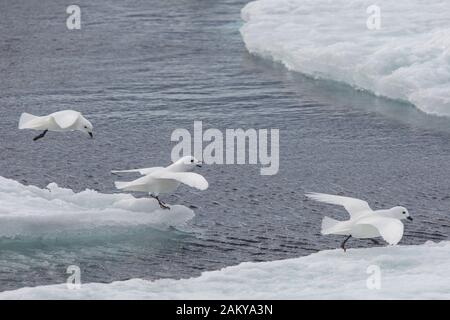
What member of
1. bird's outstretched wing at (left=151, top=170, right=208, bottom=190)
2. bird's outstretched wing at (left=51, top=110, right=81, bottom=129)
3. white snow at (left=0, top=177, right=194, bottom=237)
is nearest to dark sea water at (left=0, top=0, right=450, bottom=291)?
white snow at (left=0, top=177, right=194, bottom=237)

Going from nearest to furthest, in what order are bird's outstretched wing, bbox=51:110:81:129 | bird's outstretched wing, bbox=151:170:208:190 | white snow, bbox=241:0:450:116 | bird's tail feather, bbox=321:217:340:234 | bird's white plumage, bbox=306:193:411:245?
bird's white plumage, bbox=306:193:411:245, bird's outstretched wing, bbox=151:170:208:190, bird's tail feather, bbox=321:217:340:234, bird's outstretched wing, bbox=51:110:81:129, white snow, bbox=241:0:450:116

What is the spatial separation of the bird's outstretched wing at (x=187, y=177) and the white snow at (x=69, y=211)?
41cm

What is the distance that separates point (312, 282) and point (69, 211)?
3261 mm

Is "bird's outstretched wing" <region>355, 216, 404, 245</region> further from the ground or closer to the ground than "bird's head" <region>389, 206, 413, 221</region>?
closer to the ground

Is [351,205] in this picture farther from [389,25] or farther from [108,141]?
[389,25]

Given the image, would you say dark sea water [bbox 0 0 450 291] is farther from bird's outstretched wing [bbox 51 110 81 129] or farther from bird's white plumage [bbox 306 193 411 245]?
bird's outstretched wing [bbox 51 110 81 129]

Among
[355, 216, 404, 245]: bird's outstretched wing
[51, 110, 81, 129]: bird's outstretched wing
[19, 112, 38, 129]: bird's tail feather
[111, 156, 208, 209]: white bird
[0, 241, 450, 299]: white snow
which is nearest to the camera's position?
[0, 241, 450, 299]: white snow

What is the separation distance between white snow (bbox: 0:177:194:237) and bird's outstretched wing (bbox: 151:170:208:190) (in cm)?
41

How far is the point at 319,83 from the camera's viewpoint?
22.2m

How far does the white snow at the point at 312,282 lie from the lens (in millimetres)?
11789

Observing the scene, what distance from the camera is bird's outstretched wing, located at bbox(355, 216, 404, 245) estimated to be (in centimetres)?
1257

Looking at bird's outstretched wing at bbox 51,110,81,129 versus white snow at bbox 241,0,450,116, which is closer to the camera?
bird's outstretched wing at bbox 51,110,81,129

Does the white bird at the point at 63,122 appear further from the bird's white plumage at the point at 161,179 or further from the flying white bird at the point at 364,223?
the flying white bird at the point at 364,223
